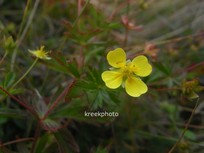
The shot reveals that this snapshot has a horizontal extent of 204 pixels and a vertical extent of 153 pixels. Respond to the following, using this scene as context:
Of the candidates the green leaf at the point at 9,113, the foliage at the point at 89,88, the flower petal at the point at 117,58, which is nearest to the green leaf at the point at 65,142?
the foliage at the point at 89,88

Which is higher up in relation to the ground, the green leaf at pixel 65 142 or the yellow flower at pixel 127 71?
the yellow flower at pixel 127 71

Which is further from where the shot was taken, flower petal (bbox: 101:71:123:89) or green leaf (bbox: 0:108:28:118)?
green leaf (bbox: 0:108:28:118)

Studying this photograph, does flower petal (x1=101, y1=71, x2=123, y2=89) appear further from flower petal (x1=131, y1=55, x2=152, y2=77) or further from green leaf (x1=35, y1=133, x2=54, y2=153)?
green leaf (x1=35, y1=133, x2=54, y2=153)

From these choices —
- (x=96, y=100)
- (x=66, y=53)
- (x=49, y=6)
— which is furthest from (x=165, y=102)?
(x=49, y=6)

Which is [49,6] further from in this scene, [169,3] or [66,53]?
[169,3]

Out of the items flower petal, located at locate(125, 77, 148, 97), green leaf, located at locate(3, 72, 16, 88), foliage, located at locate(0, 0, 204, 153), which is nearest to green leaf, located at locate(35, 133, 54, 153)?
foliage, located at locate(0, 0, 204, 153)

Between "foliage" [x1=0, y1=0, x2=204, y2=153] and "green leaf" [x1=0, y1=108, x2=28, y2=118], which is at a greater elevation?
"foliage" [x1=0, y1=0, x2=204, y2=153]

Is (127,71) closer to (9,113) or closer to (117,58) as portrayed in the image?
(117,58)

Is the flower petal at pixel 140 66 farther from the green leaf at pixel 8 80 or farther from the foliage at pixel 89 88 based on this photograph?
the green leaf at pixel 8 80
